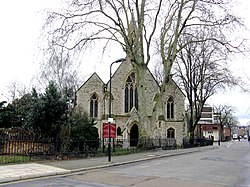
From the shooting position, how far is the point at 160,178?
12000 mm

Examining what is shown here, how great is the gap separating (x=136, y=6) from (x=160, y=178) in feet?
61.4

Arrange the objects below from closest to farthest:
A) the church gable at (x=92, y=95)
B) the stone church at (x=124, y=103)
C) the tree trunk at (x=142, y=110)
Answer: the tree trunk at (x=142, y=110) → the stone church at (x=124, y=103) → the church gable at (x=92, y=95)

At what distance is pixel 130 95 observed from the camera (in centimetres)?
4247

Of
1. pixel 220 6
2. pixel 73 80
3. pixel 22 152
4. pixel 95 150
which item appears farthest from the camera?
pixel 73 80

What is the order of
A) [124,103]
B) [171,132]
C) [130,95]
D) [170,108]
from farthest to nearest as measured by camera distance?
[170,108], [171,132], [130,95], [124,103]

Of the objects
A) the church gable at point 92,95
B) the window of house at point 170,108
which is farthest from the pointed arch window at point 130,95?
the window of house at point 170,108

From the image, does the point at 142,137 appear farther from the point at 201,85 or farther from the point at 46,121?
the point at 201,85

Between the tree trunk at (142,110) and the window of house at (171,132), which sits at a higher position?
the tree trunk at (142,110)

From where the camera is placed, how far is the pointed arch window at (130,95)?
42.2 m

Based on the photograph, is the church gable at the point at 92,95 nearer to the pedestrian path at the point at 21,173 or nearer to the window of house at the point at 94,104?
the window of house at the point at 94,104

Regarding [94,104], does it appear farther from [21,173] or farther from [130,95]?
[21,173]

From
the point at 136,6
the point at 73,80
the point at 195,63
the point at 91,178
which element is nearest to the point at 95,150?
the point at 91,178

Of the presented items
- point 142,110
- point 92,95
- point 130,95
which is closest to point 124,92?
point 130,95

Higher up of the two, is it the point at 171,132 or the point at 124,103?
the point at 124,103
